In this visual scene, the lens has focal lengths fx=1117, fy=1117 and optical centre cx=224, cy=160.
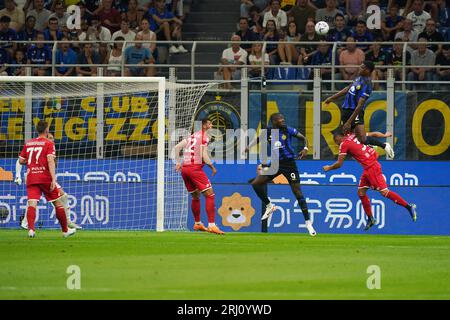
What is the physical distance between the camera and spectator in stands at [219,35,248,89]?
26.8 metres

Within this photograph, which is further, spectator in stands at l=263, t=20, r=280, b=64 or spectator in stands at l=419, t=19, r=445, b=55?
spectator in stands at l=263, t=20, r=280, b=64

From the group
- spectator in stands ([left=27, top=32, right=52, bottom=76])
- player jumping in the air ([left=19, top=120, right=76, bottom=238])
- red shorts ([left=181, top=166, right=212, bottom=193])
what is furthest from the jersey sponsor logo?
player jumping in the air ([left=19, top=120, right=76, bottom=238])

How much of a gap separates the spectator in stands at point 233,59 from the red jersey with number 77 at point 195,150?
5.09 metres

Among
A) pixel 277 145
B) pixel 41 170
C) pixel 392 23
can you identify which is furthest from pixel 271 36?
pixel 41 170

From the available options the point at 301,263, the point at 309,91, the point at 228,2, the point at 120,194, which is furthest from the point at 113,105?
the point at 301,263

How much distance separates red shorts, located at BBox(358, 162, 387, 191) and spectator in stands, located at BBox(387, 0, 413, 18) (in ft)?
22.0

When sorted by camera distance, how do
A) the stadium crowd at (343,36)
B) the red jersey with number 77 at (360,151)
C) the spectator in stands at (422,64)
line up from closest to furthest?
the red jersey with number 77 at (360,151)
the spectator in stands at (422,64)
the stadium crowd at (343,36)

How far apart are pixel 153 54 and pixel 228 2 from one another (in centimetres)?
388

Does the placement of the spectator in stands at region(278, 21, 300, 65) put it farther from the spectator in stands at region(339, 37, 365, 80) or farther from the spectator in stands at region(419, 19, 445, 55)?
the spectator in stands at region(419, 19, 445, 55)

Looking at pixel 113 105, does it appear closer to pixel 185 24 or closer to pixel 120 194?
pixel 120 194

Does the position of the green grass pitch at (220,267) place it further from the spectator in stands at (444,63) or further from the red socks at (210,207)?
the spectator in stands at (444,63)

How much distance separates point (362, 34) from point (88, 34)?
7052mm

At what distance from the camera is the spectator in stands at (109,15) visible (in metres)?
29.3

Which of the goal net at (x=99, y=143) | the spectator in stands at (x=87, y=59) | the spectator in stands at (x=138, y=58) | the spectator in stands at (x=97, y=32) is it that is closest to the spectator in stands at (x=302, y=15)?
the spectator in stands at (x=138, y=58)
